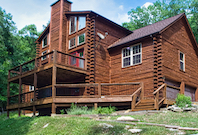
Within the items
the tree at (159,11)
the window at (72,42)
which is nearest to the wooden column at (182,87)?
the window at (72,42)

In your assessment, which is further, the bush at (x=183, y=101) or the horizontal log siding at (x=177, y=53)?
the horizontal log siding at (x=177, y=53)

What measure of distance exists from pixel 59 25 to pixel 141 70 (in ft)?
28.0

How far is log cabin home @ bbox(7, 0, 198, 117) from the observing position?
15.2 meters

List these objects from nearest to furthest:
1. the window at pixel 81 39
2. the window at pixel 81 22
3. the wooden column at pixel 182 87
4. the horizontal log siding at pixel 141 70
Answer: the horizontal log siding at pixel 141 70 < the wooden column at pixel 182 87 < the window at pixel 81 39 < the window at pixel 81 22

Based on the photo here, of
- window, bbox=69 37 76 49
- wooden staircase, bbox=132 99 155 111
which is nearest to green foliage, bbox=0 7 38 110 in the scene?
window, bbox=69 37 76 49

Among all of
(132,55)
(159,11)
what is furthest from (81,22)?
(159,11)

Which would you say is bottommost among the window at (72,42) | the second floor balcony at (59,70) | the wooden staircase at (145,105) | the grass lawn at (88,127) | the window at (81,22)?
the grass lawn at (88,127)

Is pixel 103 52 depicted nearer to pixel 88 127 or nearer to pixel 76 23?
pixel 76 23

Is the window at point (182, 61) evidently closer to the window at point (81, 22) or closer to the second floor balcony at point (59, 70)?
the second floor balcony at point (59, 70)

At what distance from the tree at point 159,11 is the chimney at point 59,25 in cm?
1773

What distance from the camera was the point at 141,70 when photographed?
1750 cm

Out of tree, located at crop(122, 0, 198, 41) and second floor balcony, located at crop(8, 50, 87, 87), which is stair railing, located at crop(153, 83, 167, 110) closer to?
second floor balcony, located at crop(8, 50, 87, 87)

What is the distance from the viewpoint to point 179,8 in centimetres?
3344

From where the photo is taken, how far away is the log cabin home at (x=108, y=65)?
15.2 meters
